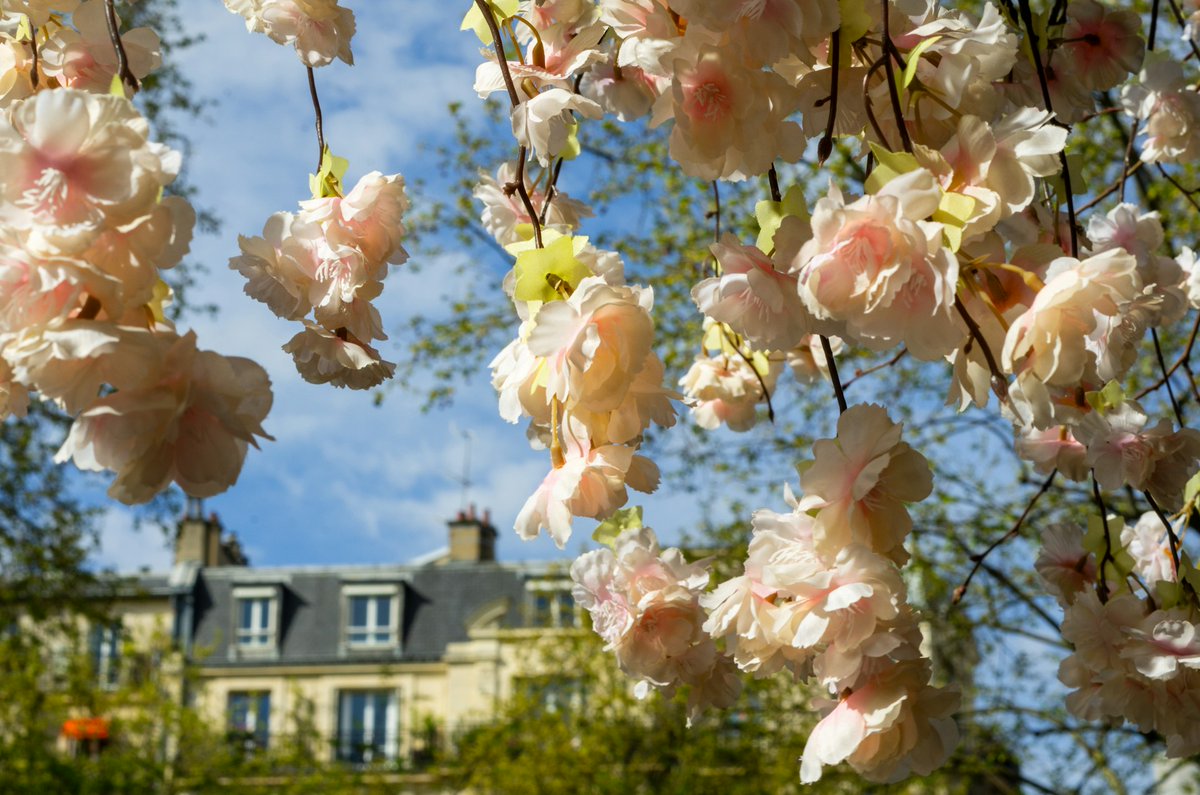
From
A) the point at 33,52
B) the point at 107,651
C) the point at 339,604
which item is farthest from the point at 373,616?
the point at 33,52

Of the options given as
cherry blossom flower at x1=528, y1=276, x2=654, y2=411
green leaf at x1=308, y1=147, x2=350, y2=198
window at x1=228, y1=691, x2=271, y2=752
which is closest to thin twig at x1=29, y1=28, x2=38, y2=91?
green leaf at x1=308, y1=147, x2=350, y2=198

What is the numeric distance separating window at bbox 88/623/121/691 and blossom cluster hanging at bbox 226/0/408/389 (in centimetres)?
879

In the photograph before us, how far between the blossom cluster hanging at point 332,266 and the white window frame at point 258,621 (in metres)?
23.1

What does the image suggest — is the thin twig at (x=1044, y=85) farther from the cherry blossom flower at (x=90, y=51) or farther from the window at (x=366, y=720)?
the window at (x=366, y=720)

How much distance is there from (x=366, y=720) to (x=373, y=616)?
7.46 feet

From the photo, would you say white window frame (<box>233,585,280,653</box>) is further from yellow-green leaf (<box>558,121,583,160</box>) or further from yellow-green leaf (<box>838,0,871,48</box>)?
yellow-green leaf (<box>838,0,871,48</box>)

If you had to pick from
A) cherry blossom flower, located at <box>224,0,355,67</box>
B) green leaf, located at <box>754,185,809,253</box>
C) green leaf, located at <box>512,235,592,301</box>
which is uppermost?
cherry blossom flower, located at <box>224,0,355,67</box>

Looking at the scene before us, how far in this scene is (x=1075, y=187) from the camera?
1328 mm

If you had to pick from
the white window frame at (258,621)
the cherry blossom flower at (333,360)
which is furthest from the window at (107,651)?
the cherry blossom flower at (333,360)

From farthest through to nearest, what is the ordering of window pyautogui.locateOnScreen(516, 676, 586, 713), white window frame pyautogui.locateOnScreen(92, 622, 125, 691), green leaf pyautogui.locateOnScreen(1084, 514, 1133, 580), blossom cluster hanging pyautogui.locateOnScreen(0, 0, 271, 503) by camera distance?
window pyautogui.locateOnScreen(516, 676, 586, 713)
white window frame pyautogui.locateOnScreen(92, 622, 125, 691)
green leaf pyautogui.locateOnScreen(1084, 514, 1133, 580)
blossom cluster hanging pyautogui.locateOnScreen(0, 0, 271, 503)

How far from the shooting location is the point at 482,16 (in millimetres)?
1416

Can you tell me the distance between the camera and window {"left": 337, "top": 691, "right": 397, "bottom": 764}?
2117cm

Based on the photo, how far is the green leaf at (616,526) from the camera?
4.80 ft

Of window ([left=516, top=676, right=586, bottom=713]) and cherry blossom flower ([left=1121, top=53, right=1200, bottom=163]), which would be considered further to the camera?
window ([left=516, top=676, right=586, bottom=713])
